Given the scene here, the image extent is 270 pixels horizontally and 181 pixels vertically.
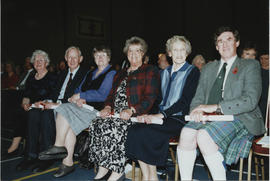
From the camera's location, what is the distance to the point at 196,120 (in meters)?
1.79

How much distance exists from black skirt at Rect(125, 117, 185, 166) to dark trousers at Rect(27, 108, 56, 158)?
1.11m

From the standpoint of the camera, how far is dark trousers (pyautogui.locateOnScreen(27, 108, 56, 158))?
2.72 m

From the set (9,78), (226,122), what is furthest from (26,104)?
(226,122)

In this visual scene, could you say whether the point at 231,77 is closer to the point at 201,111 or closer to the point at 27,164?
the point at 201,111

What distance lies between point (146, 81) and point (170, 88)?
0.76 ft

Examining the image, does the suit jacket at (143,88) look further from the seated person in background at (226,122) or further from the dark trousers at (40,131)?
the dark trousers at (40,131)

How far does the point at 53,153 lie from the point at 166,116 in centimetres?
117

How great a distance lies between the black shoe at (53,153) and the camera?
95.4 inches

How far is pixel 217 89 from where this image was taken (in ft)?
6.56

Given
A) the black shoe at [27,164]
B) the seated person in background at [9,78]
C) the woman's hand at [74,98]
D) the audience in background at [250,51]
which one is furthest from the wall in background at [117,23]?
the woman's hand at [74,98]

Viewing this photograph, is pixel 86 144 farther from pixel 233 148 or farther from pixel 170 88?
pixel 233 148

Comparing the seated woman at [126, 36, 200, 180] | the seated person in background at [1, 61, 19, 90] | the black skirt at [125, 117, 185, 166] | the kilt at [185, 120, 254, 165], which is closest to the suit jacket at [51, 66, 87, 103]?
the seated woman at [126, 36, 200, 180]

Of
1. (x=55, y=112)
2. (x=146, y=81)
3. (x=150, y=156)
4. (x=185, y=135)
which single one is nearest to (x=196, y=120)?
(x=185, y=135)

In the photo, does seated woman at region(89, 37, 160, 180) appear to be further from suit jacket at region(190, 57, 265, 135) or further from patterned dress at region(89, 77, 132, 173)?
suit jacket at region(190, 57, 265, 135)
